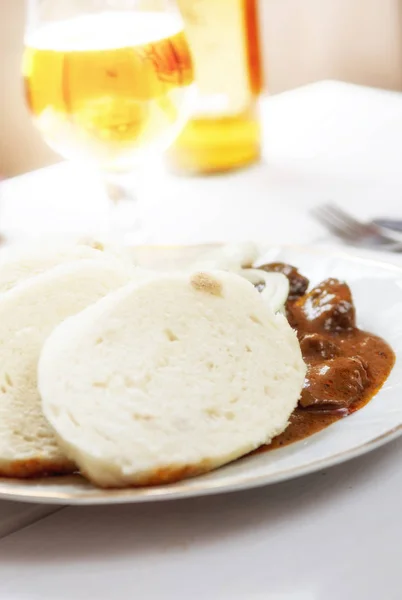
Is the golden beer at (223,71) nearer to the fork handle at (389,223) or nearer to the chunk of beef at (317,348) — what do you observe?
the fork handle at (389,223)

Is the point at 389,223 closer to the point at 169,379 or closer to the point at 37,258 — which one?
the point at 37,258

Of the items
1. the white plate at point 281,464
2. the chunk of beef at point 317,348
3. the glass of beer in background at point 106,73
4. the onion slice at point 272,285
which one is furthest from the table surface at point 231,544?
the glass of beer in background at point 106,73

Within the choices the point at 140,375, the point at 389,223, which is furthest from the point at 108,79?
the point at 140,375

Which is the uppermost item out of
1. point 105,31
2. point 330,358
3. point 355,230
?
point 105,31

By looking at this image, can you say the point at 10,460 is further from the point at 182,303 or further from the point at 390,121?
the point at 390,121

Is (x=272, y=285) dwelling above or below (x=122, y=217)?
above

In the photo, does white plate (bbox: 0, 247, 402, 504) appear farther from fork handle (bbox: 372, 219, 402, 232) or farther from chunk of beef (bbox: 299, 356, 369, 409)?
fork handle (bbox: 372, 219, 402, 232)

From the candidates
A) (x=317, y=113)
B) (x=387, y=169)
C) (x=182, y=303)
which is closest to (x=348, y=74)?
(x=317, y=113)
